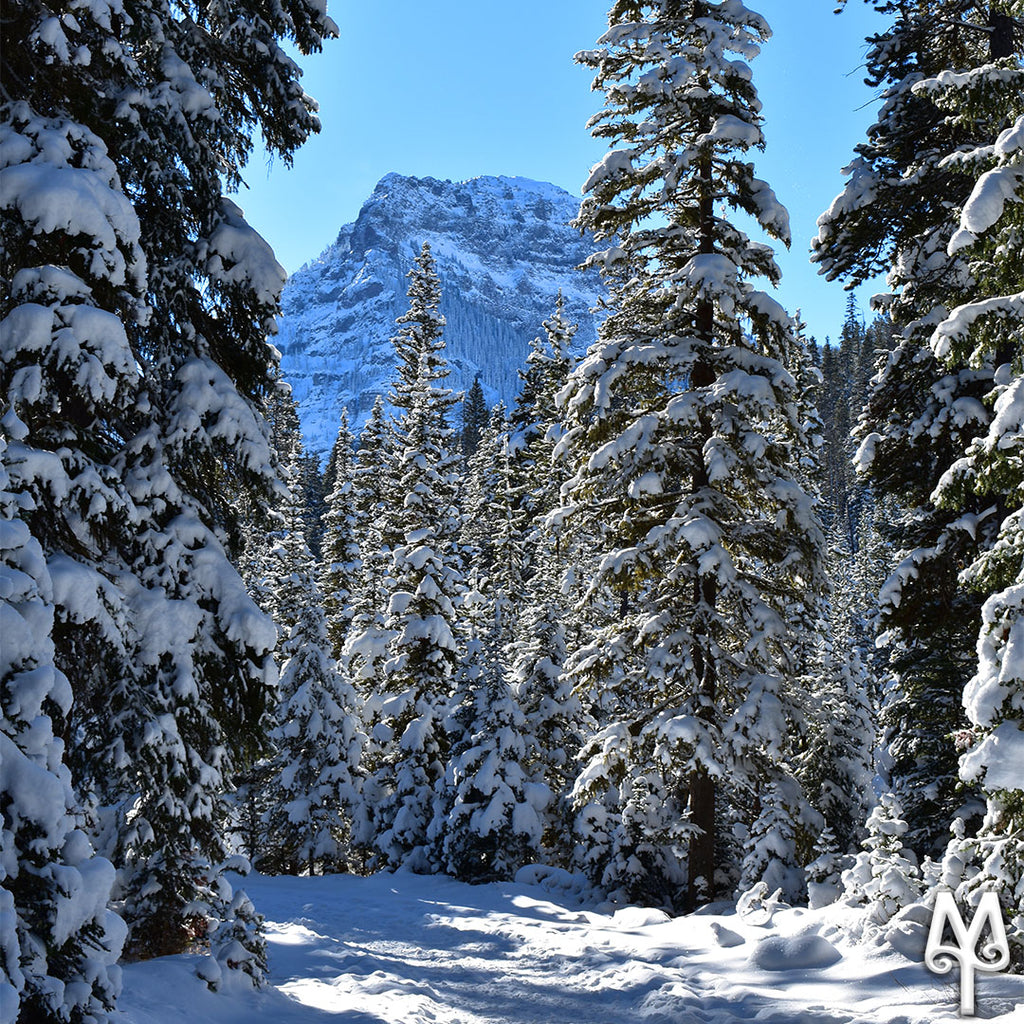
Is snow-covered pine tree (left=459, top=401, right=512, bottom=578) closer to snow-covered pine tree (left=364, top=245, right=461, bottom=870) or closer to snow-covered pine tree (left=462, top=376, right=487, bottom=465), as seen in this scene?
snow-covered pine tree (left=364, top=245, right=461, bottom=870)

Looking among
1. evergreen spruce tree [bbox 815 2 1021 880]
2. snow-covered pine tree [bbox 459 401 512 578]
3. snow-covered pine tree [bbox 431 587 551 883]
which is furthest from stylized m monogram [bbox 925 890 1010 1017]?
snow-covered pine tree [bbox 459 401 512 578]

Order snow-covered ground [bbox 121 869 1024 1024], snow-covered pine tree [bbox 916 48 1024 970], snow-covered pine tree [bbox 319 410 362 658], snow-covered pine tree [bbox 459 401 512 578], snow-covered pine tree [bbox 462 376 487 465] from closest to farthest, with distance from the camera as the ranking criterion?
snow-covered pine tree [bbox 916 48 1024 970]
snow-covered ground [bbox 121 869 1024 1024]
snow-covered pine tree [bbox 319 410 362 658]
snow-covered pine tree [bbox 459 401 512 578]
snow-covered pine tree [bbox 462 376 487 465]

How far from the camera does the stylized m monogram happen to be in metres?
5.88

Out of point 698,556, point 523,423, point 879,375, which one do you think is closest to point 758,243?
point 879,375

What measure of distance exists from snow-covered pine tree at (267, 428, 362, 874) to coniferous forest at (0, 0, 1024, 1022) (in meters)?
0.11

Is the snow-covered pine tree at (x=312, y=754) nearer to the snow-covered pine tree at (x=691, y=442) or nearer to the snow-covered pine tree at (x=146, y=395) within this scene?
the snow-covered pine tree at (x=691, y=442)

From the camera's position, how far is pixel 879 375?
38.7 ft

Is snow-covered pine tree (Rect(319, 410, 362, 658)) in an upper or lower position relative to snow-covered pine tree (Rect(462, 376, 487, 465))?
lower

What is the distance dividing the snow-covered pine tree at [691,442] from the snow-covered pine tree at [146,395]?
5554 millimetres

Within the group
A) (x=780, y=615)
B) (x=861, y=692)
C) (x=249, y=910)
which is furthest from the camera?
(x=861, y=692)

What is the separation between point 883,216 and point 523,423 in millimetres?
32410

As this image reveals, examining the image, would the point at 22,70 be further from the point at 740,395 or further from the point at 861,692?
the point at 861,692

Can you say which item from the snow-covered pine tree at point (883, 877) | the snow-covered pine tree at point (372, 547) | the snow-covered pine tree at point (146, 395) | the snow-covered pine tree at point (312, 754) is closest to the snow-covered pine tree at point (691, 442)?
the snow-covered pine tree at point (883, 877)

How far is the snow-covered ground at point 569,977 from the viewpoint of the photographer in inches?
254
